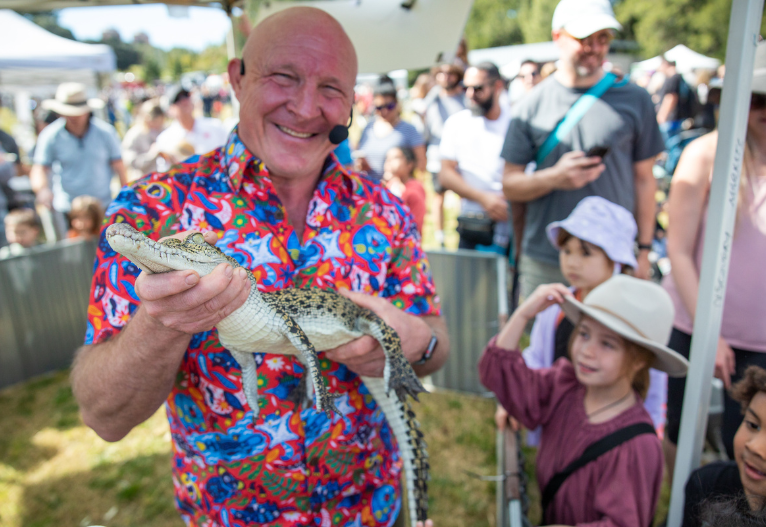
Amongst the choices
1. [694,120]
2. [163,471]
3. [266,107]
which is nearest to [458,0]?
[266,107]

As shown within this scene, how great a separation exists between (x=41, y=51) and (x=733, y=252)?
14.1 meters

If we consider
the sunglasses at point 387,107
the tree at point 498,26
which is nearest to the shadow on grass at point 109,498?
the sunglasses at point 387,107

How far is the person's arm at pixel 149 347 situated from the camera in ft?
3.38

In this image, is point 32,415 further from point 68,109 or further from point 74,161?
point 68,109

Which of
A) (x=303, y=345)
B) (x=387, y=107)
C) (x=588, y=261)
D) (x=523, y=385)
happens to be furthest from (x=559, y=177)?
(x=387, y=107)

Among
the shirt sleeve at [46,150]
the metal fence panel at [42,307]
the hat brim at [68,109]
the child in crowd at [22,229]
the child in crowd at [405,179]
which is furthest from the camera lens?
the shirt sleeve at [46,150]

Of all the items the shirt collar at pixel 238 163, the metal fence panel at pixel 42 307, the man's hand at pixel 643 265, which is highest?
the shirt collar at pixel 238 163

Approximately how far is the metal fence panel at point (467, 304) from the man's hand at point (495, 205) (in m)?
0.39

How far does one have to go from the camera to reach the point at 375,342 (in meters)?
1.56

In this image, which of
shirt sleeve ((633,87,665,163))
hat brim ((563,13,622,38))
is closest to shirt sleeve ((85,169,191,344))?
hat brim ((563,13,622,38))

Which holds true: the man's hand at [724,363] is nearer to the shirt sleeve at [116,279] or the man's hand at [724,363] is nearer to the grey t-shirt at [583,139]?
the grey t-shirt at [583,139]

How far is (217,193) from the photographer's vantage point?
157 cm

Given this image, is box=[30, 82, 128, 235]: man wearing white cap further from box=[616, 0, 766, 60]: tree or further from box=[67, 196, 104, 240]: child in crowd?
box=[616, 0, 766, 60]: tree

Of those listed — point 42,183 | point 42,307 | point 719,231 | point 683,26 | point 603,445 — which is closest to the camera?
point 719,231
